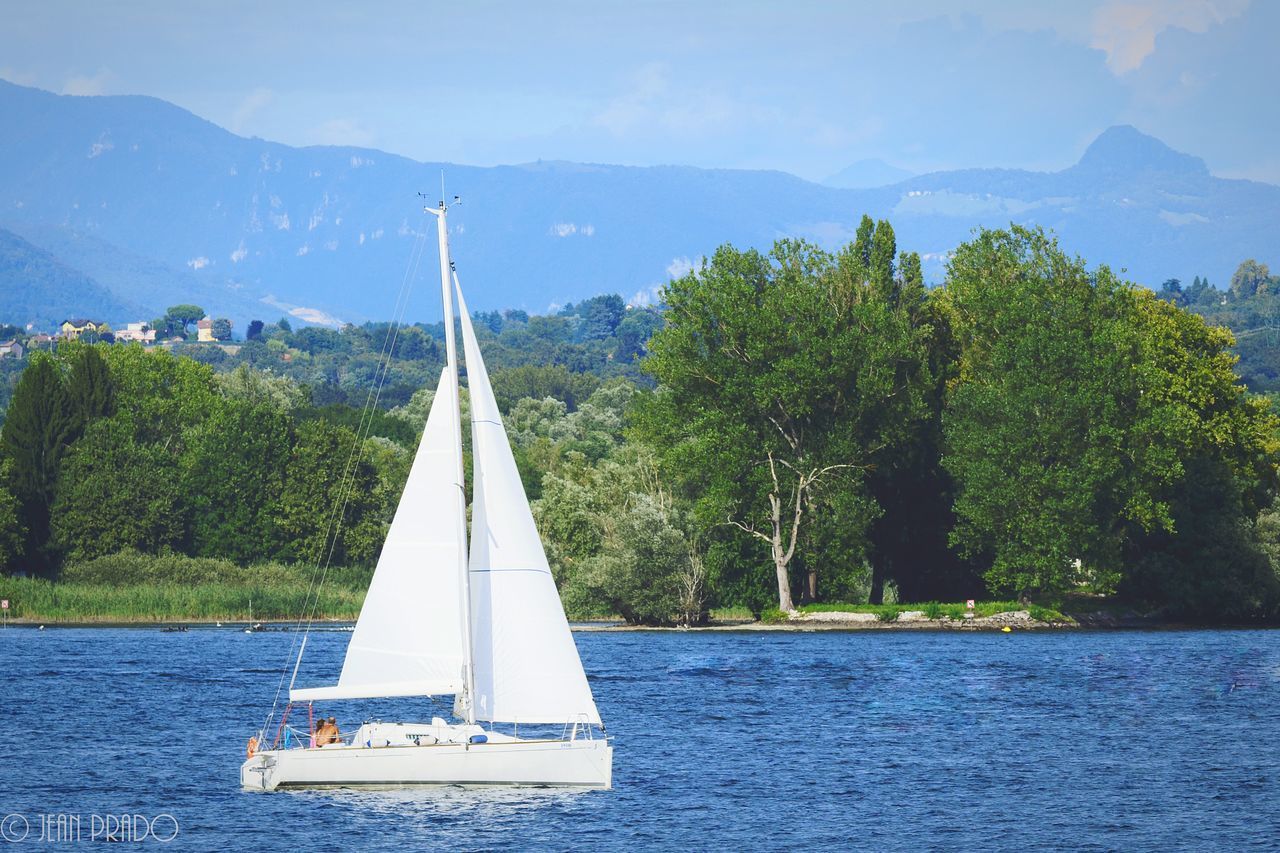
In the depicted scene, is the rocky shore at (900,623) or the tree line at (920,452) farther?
the rocky shore at (900,623)

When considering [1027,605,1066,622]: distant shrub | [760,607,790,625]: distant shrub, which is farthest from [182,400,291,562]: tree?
[1027,605,1066,622]: distant shrub

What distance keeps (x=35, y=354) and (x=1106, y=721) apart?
83806mm

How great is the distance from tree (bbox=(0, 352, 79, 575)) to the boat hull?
7497 cm

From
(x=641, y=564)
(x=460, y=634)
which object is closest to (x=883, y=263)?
(x=641, y=564)

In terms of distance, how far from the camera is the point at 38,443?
108000 millimetres

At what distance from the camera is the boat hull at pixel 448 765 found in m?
34.5

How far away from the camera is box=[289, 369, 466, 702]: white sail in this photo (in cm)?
3528

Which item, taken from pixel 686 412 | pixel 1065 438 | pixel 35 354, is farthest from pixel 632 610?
pixel 35 354

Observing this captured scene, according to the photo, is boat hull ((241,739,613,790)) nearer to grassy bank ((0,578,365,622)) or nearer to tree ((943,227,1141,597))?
tree ((943,227,1141,597))

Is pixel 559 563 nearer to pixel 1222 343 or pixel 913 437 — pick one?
pixel 913 437

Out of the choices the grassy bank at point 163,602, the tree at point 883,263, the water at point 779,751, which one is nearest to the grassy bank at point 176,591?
the grassy bank at point 163,602

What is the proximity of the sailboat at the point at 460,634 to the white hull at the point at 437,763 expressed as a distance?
0.04 metres

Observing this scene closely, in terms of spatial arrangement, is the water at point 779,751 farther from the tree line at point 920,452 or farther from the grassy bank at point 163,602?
the grassy bank at point 163,602

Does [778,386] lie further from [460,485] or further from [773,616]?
[460,485]
